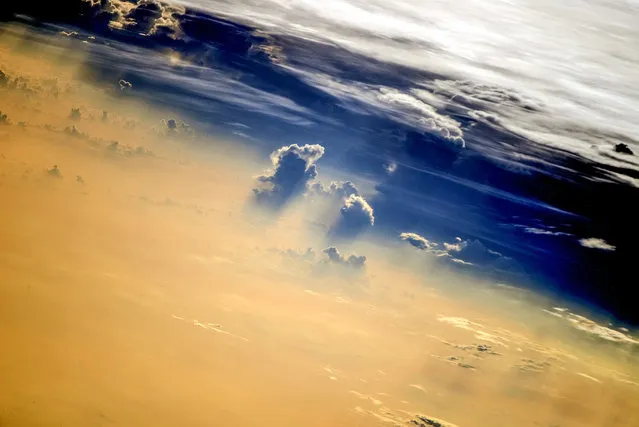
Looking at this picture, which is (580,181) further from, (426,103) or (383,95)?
(383,95)

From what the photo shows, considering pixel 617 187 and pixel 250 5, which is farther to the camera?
pixel 250 5

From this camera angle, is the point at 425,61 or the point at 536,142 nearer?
the point at 536,142

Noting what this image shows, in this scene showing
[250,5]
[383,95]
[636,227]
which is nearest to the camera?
[636,227]

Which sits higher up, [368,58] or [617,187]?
[368,58]

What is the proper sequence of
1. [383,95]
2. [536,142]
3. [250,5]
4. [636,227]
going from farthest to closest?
[250,5]
[383,95]
[536,142]
[636,227]

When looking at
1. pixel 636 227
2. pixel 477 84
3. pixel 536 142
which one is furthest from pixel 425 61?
pixel 636 227

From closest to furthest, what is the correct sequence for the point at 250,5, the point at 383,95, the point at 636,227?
the point at 636,227, the point at 383,95, the point at 250,5

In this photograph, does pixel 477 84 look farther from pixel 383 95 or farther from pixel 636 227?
pixel 636 227

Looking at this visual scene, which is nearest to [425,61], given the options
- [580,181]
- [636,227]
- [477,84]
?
[477,84]

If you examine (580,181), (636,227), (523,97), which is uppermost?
(523,97)
